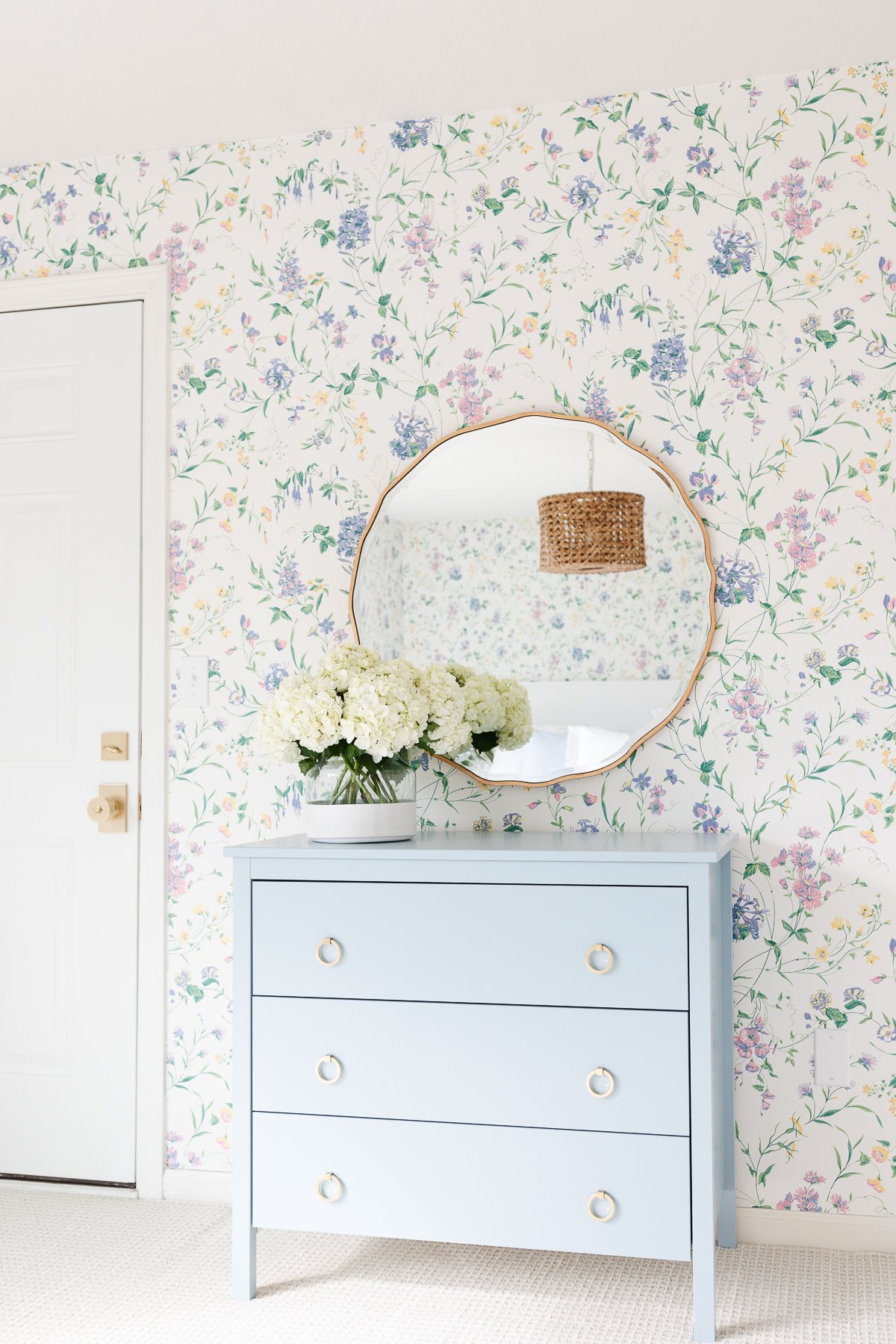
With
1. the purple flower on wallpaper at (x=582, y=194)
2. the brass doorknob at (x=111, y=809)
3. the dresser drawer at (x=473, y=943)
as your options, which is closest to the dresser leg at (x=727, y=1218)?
the dresser drawer at (x=473, y=943)

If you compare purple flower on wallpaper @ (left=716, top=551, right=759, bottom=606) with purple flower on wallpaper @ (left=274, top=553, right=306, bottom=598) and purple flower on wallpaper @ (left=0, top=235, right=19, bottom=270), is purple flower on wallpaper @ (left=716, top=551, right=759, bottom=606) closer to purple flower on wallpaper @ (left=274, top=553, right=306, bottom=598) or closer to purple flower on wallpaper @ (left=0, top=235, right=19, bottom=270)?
purple flower on wallpaper @ (left=274, top=553, right=306, bottom=598)

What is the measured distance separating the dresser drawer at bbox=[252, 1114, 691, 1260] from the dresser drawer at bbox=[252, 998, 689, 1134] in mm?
34

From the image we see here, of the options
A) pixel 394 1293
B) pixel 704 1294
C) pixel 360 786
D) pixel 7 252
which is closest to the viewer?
pixel 704 1294

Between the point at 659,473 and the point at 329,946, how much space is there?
1214mm

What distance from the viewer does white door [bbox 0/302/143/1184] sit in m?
2.72

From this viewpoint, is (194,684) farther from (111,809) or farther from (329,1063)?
(329,1063)

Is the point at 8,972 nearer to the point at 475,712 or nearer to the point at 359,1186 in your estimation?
the point at 359,1186

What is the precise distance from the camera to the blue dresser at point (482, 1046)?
6.48 feet

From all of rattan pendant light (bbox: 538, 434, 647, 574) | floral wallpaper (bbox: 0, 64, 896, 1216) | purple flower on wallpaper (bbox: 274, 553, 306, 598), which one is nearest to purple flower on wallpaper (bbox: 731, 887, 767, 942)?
floral wallpaper (bbox: 0, 64, 896, 1216)

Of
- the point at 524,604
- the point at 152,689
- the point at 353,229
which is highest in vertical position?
the point at 353,229

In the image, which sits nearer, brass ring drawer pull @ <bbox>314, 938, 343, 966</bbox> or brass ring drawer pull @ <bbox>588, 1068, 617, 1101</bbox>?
brass ring drawer pull @ <bbox>588, 1068, 617, 1101</bbox>

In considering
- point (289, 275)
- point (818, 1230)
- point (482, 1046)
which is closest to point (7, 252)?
point (289, 275)

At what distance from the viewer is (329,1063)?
6.95ft

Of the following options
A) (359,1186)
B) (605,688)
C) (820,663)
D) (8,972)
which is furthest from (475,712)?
(8,972)
